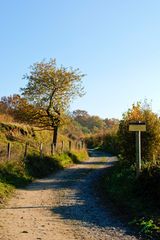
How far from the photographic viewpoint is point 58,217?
11.6 meters

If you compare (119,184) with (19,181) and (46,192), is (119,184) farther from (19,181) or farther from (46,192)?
(19,181)

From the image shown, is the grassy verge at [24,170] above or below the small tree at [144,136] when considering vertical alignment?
below

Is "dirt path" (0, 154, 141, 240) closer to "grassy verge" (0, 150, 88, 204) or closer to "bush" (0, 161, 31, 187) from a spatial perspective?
"grassy verge" (0, 150, 88, 204)

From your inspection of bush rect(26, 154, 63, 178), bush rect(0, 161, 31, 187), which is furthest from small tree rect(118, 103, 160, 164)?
bush rect(0, 161, 31, 187)

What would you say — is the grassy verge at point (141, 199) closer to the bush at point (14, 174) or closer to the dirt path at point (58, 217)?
the dirt path at point (58, 217)

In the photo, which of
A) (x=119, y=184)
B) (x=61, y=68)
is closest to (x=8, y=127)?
(x=61, y=68)

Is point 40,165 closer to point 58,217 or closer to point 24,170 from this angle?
point 24,170

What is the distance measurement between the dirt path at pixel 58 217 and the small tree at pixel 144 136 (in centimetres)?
673

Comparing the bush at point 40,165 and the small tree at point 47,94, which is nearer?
the bush at point 40,165

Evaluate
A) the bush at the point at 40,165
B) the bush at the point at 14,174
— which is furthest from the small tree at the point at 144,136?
the bush at the point at 14,174

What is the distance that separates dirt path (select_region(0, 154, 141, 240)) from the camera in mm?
9375

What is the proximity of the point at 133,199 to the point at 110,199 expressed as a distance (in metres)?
1.04

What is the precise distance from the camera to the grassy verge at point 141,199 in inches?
399

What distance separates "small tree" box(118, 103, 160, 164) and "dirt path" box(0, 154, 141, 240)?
673 cm
